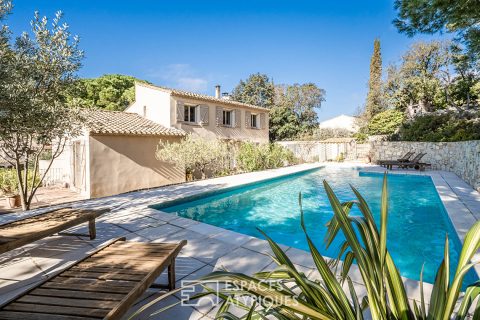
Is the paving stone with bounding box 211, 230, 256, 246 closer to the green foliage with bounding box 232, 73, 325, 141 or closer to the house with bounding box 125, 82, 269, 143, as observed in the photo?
Answer: the house with bounding box 125, 82, 269, 143

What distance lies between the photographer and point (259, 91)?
37.1 meters

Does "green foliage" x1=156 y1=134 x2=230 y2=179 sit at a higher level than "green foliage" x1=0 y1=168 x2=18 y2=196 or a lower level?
higher

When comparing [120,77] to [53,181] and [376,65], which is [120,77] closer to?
[53,181]

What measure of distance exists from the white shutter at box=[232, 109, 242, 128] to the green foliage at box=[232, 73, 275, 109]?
17992 mm

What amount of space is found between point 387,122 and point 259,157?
17.6 meters

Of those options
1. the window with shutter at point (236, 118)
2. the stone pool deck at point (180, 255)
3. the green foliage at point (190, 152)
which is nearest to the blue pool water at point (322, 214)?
the stone pool deck at point (180, 255)

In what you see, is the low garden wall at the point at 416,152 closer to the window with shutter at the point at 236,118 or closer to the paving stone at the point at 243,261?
the window with shutter at the point at 236,118

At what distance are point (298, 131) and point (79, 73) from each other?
90.7 feet

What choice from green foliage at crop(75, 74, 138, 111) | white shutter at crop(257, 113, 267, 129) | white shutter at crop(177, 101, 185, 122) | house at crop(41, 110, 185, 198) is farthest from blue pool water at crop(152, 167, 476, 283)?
green foliage at crop(75, 74, 138, 111)

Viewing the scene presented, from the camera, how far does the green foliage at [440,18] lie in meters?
5.55

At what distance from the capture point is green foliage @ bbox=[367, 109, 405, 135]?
2564 cm

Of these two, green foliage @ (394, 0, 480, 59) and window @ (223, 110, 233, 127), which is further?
window @ (223, 110, 233, 127)

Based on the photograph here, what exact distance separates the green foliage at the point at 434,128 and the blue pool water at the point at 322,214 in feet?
21.4

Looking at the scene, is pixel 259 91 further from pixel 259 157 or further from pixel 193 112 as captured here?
pixel 259 157
